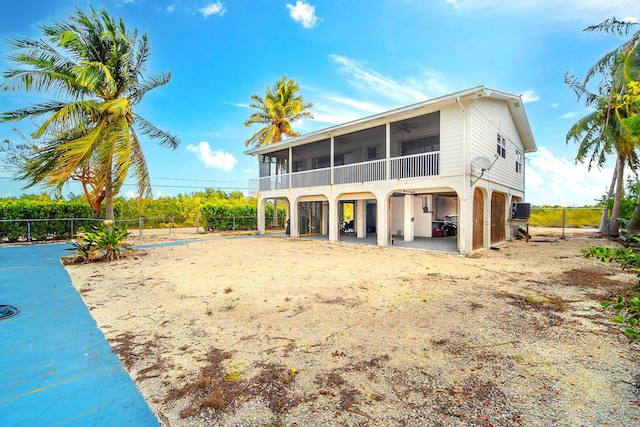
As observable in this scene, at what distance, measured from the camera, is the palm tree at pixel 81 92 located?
8375mm

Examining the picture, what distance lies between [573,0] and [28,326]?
1584cm

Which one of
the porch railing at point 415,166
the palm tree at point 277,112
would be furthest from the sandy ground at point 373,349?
the palm tree at point 277,112

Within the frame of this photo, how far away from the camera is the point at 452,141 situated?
1051 cm

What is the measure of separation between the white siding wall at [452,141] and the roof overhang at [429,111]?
0.41 m

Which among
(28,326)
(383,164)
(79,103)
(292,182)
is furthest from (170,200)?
(28,326)

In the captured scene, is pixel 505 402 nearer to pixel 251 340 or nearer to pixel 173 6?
pixel 251 340

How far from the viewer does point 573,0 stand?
9.25 m

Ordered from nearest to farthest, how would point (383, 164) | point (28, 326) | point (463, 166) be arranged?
point (28, 326) < point (463, 166) < point (383, 164)

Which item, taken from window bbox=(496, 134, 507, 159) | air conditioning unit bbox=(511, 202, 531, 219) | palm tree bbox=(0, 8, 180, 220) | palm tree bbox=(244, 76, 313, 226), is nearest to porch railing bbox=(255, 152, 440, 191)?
window bbox=(496, 134, 507, 159)

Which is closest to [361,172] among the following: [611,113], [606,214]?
[611,113]

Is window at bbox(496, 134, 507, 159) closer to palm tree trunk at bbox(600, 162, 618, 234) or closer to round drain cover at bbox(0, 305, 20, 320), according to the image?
palm tree trunk at bbox(600, 162, 618, 234)

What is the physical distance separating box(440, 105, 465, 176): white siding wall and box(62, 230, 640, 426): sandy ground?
4837 millimetres

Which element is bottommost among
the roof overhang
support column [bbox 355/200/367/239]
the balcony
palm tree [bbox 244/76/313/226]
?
support column [bbox 355/200/367/239]

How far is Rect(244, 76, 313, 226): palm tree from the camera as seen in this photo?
850 inches
